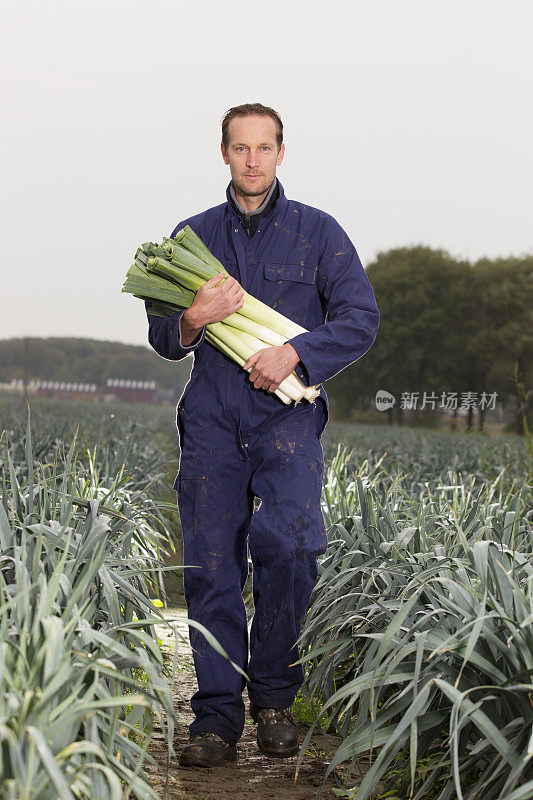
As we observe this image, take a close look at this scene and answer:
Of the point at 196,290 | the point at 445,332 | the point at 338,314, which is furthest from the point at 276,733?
the point at 445,332

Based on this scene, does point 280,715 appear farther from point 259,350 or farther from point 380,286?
point 380,286

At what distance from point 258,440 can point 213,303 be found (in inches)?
20.1

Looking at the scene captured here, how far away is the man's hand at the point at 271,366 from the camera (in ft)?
10.1

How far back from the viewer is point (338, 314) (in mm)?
3283

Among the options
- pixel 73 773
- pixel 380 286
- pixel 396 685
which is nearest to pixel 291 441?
pixel 396 685

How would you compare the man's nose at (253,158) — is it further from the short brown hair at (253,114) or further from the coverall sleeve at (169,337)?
the coverall sleeve at (169,337)

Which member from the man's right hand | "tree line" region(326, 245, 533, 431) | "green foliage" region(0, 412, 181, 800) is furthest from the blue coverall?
"tree line" region(326, 245, 533, 431)

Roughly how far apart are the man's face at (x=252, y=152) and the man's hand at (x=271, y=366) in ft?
2.11

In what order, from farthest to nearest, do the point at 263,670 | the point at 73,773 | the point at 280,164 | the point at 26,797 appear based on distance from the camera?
1. the point at 280,164
2. the point at 263,670
3. the point at 73,773
4. the point at 26,797

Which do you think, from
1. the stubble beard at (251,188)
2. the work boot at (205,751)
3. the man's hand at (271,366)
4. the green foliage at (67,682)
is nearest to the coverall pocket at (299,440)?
the man's hand at (271,366)

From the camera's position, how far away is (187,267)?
10.7 feet

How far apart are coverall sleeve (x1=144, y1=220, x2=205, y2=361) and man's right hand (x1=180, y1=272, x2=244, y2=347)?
0.28 ft

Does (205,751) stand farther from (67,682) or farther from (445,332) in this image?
(445,332)

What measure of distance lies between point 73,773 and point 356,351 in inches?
75.9
